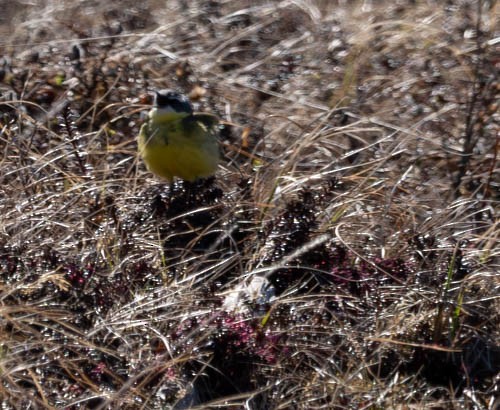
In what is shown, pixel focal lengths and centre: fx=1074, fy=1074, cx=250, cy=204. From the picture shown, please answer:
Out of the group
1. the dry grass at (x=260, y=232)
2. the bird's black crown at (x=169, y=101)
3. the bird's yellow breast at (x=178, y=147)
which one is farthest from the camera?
the bird's black crown at (x=169, y=101)

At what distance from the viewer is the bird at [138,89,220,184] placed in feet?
17.6

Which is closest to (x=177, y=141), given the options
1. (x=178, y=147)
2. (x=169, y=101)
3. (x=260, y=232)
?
(x=178, y=147)

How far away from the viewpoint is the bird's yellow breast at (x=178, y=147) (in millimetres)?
5348

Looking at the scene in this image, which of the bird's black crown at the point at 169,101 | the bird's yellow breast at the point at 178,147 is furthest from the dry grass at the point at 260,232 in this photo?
the bird's black crown at the point at 169,101

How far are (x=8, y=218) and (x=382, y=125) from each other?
7.15ft

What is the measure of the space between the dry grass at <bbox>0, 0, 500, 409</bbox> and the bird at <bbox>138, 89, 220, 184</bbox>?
5.0 inches

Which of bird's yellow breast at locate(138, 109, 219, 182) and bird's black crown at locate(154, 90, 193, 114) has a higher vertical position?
bird's black crown at locate(154, 90, 193, 114)

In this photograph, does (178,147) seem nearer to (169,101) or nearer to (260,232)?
(169,101)

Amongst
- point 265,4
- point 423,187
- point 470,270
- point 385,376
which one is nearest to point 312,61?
point 265,4

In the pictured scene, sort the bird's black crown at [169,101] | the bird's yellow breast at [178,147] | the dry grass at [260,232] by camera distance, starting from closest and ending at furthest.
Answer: the dry grass at [260,232] → the bird's yellow breast at [178,147] → the bird's black crown at [169,101]

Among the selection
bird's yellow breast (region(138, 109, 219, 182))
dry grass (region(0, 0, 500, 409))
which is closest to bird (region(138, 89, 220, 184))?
bird's yellow breast (region(138, 109, 219, 182))

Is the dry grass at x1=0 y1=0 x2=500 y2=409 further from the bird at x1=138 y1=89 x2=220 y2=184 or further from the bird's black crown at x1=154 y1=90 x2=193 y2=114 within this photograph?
the bird's black crown at x1=154 y1=90 x2=193 y2=114

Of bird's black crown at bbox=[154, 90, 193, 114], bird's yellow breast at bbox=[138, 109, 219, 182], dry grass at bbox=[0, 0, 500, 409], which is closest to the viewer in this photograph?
dry grass at bbox=[0, 0, 500, 409]

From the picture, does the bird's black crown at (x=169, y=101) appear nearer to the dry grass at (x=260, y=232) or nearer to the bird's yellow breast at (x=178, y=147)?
the bird's yellow breast at (x=178, y=147)
